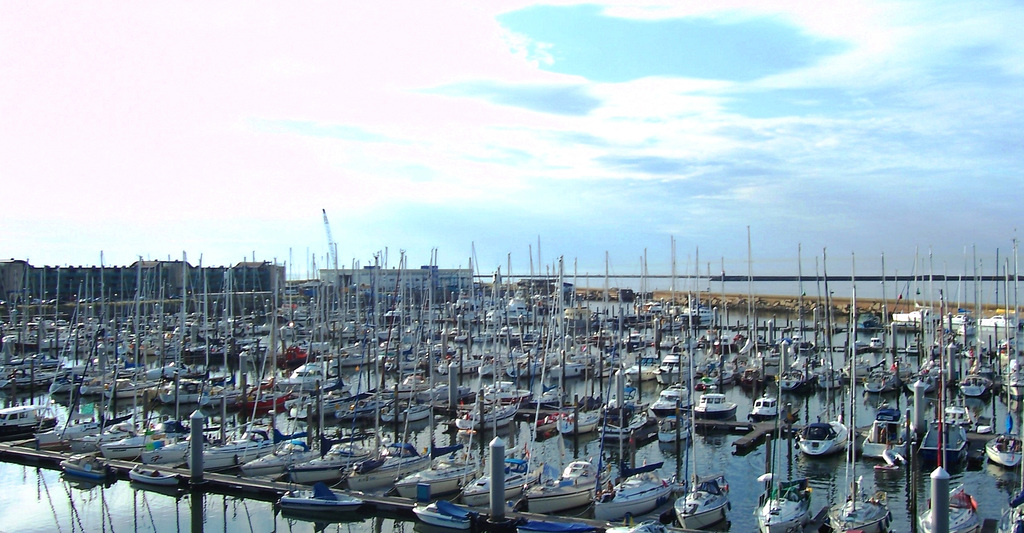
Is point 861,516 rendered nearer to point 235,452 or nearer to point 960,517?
point 960,517

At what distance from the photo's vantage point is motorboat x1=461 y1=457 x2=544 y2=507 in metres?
23.2

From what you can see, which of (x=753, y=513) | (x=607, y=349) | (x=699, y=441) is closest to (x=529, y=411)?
(x=699, y=441)

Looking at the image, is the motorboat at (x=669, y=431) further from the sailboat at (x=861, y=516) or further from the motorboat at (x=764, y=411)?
the sailboat at (x=861, y=516)

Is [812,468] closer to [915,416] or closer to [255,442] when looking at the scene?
[915,416]

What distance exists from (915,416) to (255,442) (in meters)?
25.0

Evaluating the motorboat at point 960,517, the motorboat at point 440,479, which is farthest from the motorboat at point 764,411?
the motorboat at point 440,479

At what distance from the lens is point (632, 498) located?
2241cm

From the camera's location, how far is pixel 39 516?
24516 millimetres

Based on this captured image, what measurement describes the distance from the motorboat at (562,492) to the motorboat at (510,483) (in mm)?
501

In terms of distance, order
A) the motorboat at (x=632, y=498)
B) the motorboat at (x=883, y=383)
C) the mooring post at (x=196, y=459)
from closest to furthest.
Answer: the motorboat at (x=632, y=498), the mooring post at (x=196, y=459), the motorboat at (x=883, y=383)

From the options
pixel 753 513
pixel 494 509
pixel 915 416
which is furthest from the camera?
pixel 915 416

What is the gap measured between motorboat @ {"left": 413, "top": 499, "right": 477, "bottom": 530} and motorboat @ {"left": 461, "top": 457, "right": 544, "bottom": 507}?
1417 mm

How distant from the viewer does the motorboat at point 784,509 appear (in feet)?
66.8

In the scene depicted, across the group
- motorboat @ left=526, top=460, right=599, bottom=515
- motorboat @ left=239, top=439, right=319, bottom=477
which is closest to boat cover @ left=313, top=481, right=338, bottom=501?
motorboat @ left=239, top=439, right=319, bottom=477
